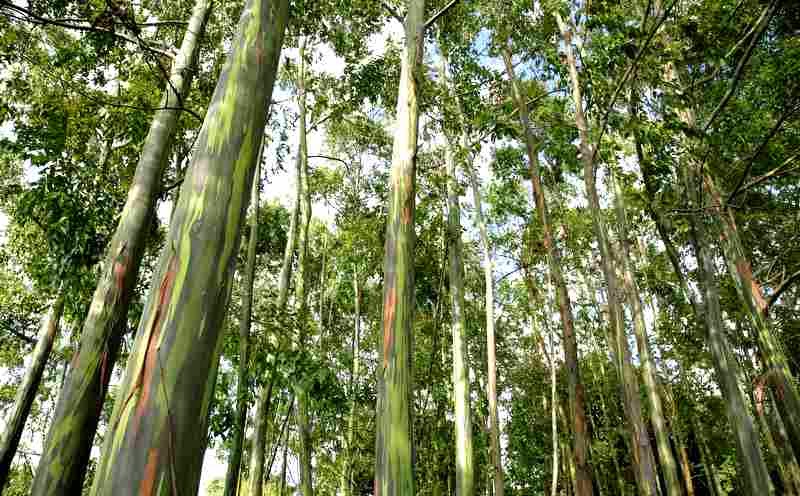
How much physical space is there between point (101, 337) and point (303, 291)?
14.3ft

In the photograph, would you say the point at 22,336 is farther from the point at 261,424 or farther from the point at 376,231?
the point at 376,231

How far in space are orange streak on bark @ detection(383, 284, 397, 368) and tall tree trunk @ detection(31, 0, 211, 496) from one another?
1.51m

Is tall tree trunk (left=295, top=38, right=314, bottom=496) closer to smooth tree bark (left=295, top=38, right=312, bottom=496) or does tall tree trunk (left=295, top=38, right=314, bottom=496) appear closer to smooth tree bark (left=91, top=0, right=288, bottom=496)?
smooth tree bark (left=295, top=38, right=312, bottom=496)

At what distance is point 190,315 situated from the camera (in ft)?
3.93

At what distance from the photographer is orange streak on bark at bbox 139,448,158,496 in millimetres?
992

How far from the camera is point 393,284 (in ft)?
9.51

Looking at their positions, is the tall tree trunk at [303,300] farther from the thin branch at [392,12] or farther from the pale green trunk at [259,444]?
the thin branch at [392,12]

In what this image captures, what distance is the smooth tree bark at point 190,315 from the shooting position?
1.03 meters

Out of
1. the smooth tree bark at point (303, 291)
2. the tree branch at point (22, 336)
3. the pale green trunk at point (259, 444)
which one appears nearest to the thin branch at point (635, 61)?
the smooth tree bark at point (303, 291)

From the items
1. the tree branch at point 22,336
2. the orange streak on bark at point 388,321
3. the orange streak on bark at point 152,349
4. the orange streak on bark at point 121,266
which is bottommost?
the orange streak on bark at point 152,349

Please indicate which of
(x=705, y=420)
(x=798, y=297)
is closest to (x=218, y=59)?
(x=798, y=297)

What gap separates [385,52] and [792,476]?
1043 cm

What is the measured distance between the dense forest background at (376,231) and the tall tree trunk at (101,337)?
0.02m

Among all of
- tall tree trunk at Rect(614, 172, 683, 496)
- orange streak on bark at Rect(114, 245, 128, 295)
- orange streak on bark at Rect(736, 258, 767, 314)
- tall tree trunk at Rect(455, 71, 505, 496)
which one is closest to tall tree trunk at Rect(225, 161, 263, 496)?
orange streak on bark at Rect(114, 245, 128, 295)
